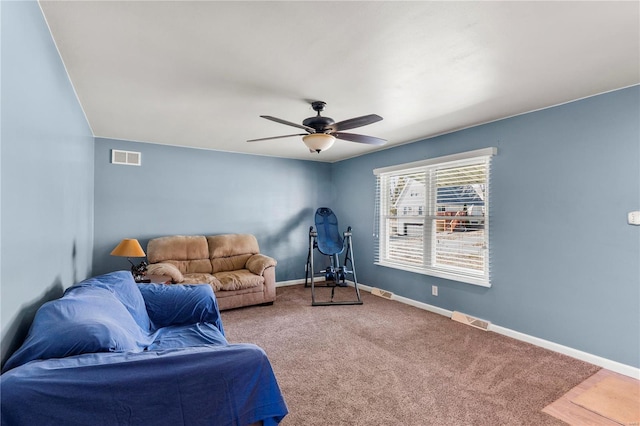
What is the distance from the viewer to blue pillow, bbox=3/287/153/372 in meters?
1.29

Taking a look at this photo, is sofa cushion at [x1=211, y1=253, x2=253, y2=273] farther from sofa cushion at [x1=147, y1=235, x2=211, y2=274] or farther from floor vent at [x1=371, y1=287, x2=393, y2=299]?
floor vent at [x1=371, y1=287, x2=393, y2=299]

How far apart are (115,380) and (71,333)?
1.30 ft

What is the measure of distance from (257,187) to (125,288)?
11.6ft

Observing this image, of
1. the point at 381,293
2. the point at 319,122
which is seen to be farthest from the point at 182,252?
the point at 381,293

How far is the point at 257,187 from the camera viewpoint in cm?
568

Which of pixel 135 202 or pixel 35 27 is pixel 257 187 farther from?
pixel 35 27

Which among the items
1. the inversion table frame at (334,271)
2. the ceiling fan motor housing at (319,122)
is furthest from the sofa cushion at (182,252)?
the ceiling fan motor housing at (319,122)

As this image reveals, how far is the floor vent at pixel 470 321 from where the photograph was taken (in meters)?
3.64

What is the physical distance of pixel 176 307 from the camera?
2.62 metres

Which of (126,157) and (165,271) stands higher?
(126,157)

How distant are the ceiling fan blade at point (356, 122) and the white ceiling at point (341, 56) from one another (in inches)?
11.0

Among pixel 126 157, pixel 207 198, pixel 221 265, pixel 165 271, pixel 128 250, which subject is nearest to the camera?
pixel 128 250

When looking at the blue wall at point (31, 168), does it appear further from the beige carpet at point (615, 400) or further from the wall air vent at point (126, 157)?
the beige carpet at point (615, 400)

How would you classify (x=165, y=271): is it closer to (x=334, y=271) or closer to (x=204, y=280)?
(x=204, y=280)
